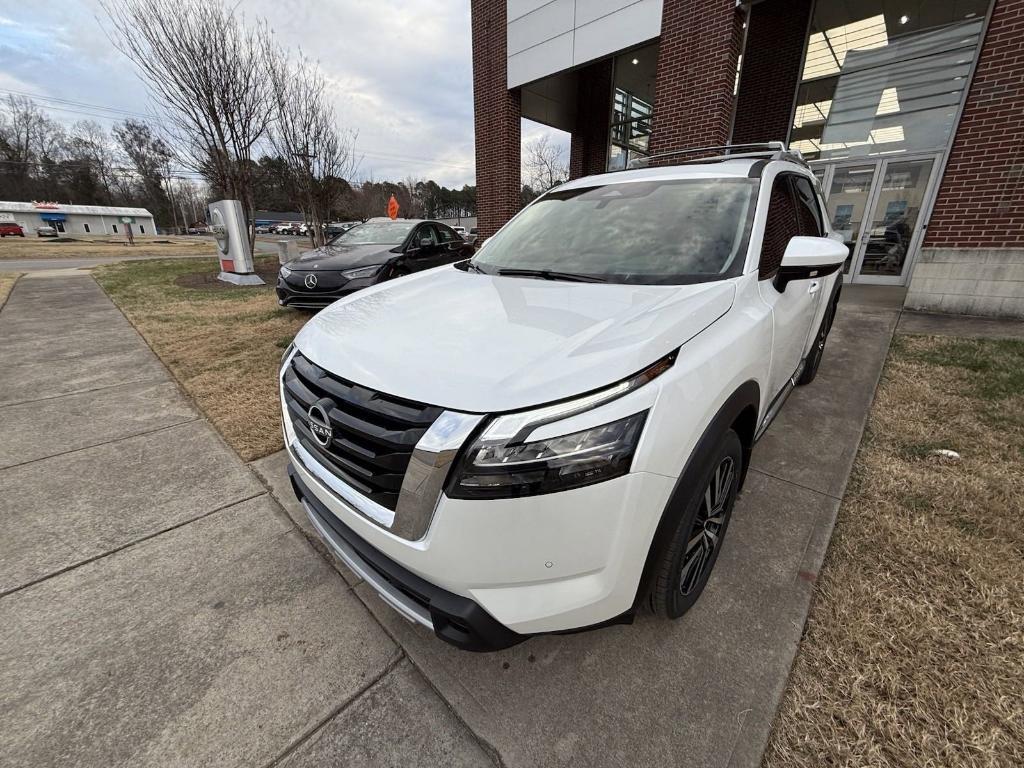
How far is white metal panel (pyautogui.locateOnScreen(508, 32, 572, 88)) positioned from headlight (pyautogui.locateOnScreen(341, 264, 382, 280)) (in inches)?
238

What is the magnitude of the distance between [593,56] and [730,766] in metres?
10.2

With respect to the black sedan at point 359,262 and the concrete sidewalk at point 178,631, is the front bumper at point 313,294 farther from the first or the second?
the concrete sidewalk at point 178,631

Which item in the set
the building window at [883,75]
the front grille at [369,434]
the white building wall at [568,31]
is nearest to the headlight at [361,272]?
the front grille at [369,434]

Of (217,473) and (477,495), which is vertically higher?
(477,495)

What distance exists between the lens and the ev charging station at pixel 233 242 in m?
10.5

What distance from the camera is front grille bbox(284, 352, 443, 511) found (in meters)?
1.31

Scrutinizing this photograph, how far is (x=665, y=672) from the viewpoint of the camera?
166cm

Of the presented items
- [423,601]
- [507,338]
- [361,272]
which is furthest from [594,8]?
[423,601]

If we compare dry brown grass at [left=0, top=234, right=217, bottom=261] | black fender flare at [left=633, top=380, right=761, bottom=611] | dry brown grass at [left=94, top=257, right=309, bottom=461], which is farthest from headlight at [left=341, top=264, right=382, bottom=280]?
dry brown grass at [left=0, top=234, right=217, bottom=261]

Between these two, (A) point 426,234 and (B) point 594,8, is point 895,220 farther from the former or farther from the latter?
(A) point 426,234

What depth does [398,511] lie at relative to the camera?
1.33 metres

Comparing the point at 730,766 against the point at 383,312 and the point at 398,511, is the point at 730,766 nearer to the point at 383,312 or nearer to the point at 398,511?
the point at 398,511

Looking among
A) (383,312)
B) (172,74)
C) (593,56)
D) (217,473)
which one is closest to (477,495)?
(383,312)

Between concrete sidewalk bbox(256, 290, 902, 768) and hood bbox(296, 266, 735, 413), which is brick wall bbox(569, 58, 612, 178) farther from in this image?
concrete sidewalk bbox(256, 290, 902, 768)
